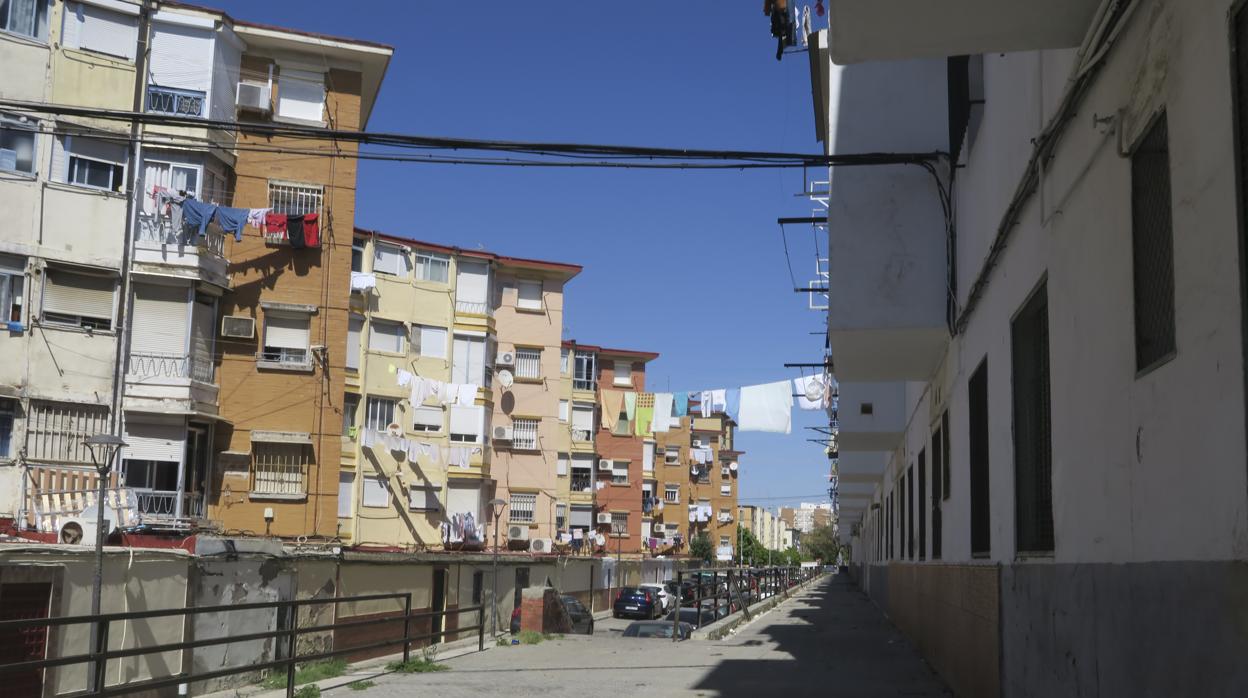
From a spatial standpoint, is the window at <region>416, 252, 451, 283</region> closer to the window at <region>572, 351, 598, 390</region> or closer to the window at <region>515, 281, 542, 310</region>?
the window at <region>515, 281, 542, 310</region>

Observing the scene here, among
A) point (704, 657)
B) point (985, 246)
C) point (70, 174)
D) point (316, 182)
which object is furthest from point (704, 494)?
point (985, 246)

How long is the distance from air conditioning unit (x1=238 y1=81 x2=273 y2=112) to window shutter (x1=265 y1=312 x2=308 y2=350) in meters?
5.73

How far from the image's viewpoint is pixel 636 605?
4666 centimetres

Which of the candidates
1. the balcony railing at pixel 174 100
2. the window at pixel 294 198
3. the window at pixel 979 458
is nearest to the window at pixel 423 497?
the window at pixel 294 198

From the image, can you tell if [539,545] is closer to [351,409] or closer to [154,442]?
[351,409]

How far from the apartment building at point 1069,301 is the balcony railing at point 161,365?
70.1ft

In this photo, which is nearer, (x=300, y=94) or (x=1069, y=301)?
(x=1069, y=301)

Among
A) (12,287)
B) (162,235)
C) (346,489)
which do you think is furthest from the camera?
(346,489)

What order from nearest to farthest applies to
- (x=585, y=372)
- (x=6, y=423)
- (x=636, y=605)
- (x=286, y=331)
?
(x=6, y=423)
(x=286, y=331)
(x=636, y=605)
(x=585, y=372)

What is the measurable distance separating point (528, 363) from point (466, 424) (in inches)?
245

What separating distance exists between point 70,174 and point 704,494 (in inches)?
2668

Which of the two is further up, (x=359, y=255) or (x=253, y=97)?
(x=253, y=97)

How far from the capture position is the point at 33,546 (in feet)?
45.6

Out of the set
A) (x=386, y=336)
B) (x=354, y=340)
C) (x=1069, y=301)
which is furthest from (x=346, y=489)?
(x=1069, y=301)
